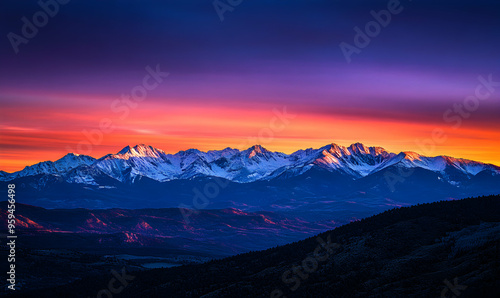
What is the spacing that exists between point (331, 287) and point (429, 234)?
38172mm

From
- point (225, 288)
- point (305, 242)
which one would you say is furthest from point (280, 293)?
point (305, 242)

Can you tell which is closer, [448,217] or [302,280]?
[302,280]

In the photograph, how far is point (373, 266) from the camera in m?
134

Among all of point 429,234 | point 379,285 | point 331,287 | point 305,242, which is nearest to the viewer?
point 379,285

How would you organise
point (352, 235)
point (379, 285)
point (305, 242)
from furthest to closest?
point (305, 242), point (352, 235), point (379, 285)

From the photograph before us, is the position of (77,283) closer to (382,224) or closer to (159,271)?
(159,271)

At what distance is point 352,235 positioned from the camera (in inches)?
6786

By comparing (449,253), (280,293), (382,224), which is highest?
(382,224)

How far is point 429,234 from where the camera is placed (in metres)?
149

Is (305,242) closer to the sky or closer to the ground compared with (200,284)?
closer to the sky

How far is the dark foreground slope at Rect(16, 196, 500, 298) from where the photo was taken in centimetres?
10538

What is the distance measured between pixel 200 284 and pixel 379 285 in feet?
194

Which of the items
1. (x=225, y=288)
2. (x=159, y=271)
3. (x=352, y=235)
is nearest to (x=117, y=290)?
(x=159, y=271)

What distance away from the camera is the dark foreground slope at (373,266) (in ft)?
346
